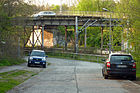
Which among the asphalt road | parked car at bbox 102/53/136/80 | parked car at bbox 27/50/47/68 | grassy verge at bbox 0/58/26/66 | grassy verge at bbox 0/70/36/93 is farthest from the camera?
parked car at bbox 27/50/47/68

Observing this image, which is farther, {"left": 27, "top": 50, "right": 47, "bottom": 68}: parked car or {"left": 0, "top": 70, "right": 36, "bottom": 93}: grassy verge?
{"left": 27, "top": 50, "right": 47, "bottom": 68}: parked car

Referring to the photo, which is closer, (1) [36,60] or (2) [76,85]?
(2) [76,85]

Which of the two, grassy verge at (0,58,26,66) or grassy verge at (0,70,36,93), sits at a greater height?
grassy verge at (0,58,26,66)

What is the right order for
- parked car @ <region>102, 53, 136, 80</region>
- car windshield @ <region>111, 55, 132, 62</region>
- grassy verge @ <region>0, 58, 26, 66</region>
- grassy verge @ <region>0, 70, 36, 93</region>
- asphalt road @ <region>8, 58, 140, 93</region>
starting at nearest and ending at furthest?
asphalt road @ <region>8, 58, 140, 93</region>, grassy verge @ <region>0, 70, 36, 93</region>, parked car @ <region>102, 53, 136, 80</region>, car windshield @ <region>111, 55, 132, 62</region>, grassy verge @ <region>0, 58, 26, 66</region>

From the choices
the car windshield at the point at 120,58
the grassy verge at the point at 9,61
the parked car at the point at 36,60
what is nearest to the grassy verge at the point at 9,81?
the car windshield at the point at 120,58

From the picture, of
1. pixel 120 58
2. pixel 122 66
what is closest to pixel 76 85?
pixel 122 66

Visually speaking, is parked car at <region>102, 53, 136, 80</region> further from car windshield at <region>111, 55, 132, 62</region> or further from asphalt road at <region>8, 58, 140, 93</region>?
asphalt road at <region>8, 58, 140, 93</region>

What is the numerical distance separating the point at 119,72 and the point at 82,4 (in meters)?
62.5

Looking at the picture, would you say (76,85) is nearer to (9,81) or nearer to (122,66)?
(9,81)

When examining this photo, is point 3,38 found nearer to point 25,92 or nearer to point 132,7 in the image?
point 132,7

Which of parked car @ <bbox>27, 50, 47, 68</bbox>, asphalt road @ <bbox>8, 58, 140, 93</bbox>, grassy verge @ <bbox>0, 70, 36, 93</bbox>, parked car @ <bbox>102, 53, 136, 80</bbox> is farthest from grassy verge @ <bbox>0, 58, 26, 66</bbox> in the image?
parked car @ <bbox>102, 53, 136, 80</bbox>

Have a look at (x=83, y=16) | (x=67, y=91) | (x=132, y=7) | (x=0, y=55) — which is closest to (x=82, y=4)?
(x=83, y=16)

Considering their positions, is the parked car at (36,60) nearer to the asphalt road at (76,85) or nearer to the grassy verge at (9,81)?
the grassy verge at (9,81)

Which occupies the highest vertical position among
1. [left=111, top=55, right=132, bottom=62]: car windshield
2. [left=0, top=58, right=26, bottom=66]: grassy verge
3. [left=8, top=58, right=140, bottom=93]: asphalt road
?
[left=111, top=55, right=132, bottom=62]: car windshield
